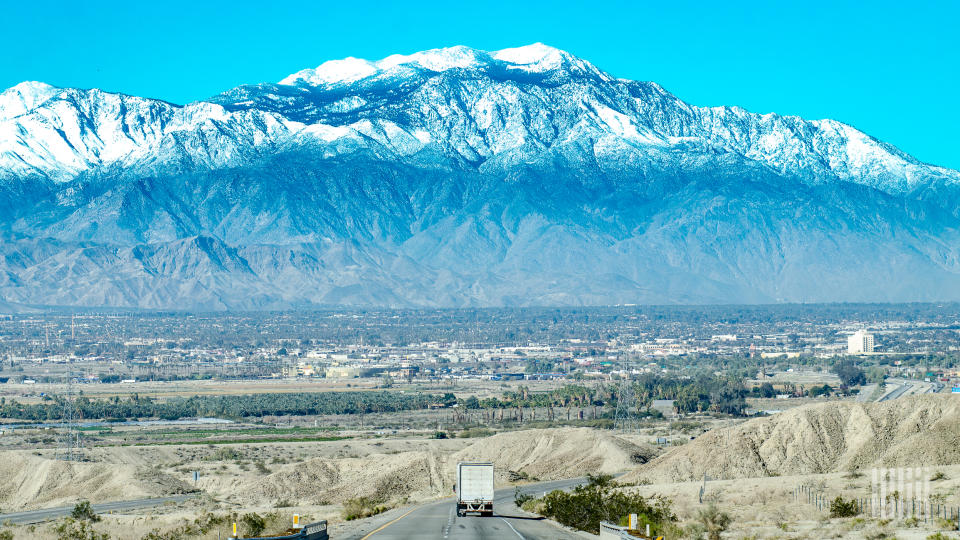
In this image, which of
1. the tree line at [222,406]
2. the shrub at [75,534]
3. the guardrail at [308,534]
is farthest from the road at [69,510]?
the tree line at [222,406]

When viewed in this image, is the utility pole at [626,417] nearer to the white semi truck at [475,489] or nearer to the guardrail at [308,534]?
the white semi truck at [475,489]

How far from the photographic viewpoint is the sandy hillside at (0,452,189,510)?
81294 mm

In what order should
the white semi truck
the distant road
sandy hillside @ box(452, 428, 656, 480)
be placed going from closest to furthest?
the white semi truck, sandy hillside @ box(452, 428, 656, 480), the distant road

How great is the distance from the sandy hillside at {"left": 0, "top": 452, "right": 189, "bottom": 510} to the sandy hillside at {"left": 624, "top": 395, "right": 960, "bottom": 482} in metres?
25.4

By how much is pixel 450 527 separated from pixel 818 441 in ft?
99.0

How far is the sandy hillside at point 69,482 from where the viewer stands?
267 ft

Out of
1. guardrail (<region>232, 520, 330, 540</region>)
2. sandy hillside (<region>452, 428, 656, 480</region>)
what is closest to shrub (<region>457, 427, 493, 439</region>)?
sandy hillside (<region>452, 428, 656, 480</region>)

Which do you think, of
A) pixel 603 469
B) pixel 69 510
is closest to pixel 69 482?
pixel 69 510

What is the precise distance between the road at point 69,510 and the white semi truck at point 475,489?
1892 centimetres

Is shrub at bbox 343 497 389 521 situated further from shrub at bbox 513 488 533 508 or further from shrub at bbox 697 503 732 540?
shrub at bbox 697 503 732 540

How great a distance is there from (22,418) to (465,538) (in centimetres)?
10694

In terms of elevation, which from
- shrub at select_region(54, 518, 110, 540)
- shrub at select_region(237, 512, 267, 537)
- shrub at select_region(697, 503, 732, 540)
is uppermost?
shrub at select_region(697, 503, 732, 540)

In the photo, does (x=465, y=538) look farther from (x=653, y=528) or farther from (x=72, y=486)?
(x=72, y=486)

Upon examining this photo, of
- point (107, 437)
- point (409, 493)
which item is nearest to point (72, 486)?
point (409, 493)
